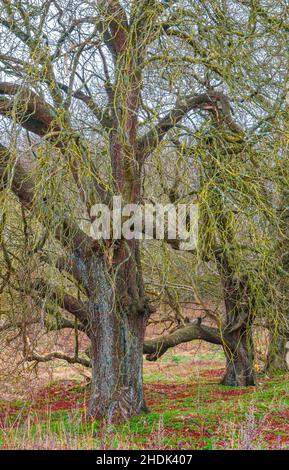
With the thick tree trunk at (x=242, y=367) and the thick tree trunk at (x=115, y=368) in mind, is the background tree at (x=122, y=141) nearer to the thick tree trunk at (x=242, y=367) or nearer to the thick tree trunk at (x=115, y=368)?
the thick tree trunk at (x=115, y=368)

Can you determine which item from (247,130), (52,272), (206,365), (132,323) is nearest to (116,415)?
(132,323)

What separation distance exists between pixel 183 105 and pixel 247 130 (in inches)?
30.5

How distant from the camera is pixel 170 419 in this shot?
7520mm

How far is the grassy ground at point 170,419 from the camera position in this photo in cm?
504

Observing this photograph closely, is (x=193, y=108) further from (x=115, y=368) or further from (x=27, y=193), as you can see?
(x=115, y=368)

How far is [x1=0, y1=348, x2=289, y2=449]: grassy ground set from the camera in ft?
16.5

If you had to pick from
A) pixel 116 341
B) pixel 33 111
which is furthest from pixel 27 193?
pixel 116 341

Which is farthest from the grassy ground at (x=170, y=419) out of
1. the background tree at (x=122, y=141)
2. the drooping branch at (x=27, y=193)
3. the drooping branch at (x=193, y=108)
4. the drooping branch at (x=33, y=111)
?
the drooping branch at (x=33, y=111)

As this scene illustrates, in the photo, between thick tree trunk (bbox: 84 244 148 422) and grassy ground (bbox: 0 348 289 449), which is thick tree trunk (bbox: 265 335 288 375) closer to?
grassy ground (bbox: 0 348 289 449)

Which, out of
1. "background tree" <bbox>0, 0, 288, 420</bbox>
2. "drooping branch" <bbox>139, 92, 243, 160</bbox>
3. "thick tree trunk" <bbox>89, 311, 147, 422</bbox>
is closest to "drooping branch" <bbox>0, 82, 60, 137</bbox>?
"background tree" <bbox>0, 0, 288, 420</bbox>

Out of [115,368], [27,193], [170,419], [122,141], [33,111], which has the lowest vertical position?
[170,419]

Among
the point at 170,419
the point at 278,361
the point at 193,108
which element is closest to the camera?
the point at 193,108

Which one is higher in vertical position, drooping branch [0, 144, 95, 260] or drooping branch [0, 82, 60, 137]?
drooping branch [0, 82, 60, 137]

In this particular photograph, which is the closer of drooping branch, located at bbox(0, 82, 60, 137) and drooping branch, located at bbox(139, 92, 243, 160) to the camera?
drooping branch, located at bbox(0, 82, 60, 137)
